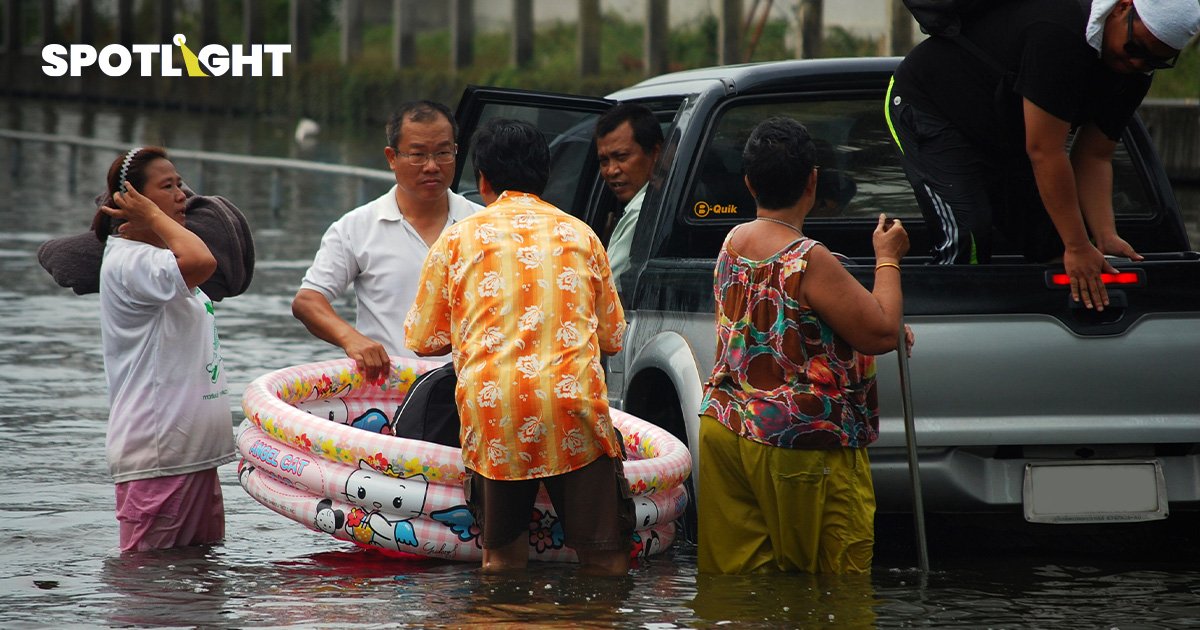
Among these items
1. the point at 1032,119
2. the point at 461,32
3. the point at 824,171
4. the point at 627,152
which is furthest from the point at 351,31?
the point at 1032,119

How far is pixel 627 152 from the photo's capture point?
7.07 metres

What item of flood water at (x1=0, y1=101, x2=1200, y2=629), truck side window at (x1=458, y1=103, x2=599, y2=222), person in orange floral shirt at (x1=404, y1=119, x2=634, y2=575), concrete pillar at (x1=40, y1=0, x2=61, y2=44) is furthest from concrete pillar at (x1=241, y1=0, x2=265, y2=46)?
person in orange floral shirt at (x1=404, y1=119, x2=634, y2=575)

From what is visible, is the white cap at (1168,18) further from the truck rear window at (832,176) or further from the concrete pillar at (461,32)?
the concrete pillar at (461,32)

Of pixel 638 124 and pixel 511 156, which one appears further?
pixel 638 124

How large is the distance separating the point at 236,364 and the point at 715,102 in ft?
16.0

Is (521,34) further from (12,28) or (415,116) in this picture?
(415,116)

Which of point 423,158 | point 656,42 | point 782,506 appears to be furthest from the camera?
point 656,42

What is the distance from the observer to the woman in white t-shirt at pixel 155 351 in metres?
5.85

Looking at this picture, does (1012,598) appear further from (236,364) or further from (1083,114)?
(236,364)

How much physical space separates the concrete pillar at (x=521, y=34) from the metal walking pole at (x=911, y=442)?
31377 mm

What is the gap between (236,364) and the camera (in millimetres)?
10695

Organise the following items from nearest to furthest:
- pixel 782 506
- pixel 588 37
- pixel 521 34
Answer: pixel 782 506 < pixel 588 37 < pixel 521 34

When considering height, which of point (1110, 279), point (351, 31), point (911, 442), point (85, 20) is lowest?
point (911, 442)

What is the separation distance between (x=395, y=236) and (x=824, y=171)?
1732 millimetres
